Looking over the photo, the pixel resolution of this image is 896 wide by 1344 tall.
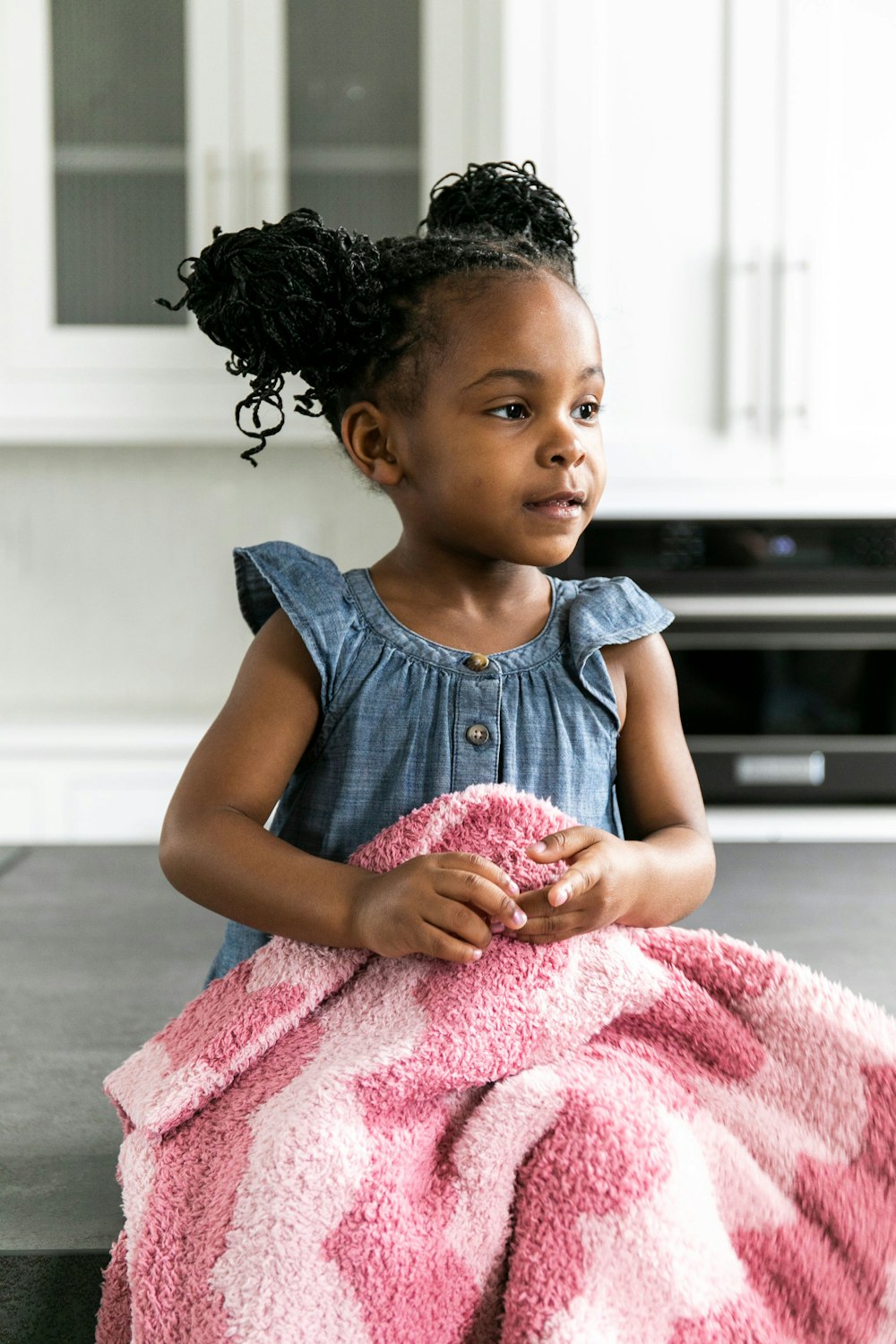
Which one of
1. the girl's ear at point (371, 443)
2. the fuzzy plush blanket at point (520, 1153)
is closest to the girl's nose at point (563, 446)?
the girl's ear at point (371, 443)

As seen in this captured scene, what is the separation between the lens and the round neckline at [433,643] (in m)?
0.77

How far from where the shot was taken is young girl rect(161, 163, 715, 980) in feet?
2.33

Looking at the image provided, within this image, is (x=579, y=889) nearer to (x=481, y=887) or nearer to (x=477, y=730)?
(x=481, y=887)

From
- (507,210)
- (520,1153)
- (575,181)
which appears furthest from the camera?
(575,181)

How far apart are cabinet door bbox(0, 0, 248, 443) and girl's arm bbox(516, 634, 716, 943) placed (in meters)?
1.58

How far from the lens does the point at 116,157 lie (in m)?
2.23

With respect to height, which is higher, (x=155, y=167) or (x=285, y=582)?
(x=155, y=167)

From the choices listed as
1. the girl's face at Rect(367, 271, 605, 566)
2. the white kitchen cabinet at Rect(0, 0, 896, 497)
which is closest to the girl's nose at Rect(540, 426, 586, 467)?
the girl's face at Rect(367, 271, 605, 566)

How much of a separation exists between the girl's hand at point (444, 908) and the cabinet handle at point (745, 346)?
159 cm

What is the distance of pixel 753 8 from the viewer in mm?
1950

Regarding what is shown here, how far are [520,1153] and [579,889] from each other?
0.40ft

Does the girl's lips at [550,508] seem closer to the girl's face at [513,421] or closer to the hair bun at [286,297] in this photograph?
the girl's face at [513,421]

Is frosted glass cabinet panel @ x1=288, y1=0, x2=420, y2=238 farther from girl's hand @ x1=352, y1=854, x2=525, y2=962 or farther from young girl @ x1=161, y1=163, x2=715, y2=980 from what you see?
girl's hand @ x1=352, y1=854, x2=525, y2=962

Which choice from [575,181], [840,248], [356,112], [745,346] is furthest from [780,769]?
[356,112]
